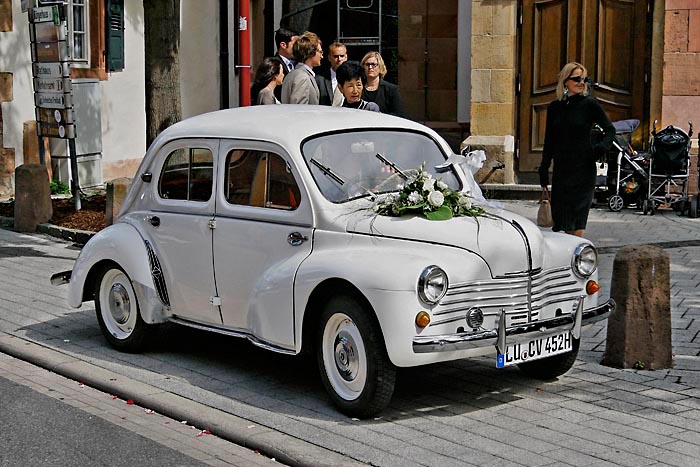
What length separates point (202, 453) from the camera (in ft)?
22.0

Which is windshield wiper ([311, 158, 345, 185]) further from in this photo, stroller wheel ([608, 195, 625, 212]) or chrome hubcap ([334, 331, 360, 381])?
stroller wheel ([608, 195, 625, 212])

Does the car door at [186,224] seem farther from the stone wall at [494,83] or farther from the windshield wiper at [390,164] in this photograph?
the stone wall at [494,83]

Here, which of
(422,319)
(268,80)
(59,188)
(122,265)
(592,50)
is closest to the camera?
(422,319)

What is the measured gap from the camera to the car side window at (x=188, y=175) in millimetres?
8484

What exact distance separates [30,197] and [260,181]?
7844 mm

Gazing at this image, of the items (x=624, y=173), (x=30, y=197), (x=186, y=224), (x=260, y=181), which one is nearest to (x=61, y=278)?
(x=186, y=224)

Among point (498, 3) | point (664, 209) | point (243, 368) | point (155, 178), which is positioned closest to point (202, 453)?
point (243, 368)

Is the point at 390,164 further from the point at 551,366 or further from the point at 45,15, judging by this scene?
the point at 45,15

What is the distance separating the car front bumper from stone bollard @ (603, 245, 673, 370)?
464mm

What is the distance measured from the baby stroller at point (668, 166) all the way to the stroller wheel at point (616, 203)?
29 centimetres

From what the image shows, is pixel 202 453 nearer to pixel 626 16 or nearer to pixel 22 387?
pixel 22 387

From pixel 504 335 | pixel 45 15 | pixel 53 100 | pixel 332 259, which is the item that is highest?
pixel 45 15

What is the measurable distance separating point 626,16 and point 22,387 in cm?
1164

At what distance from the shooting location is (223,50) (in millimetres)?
22812
